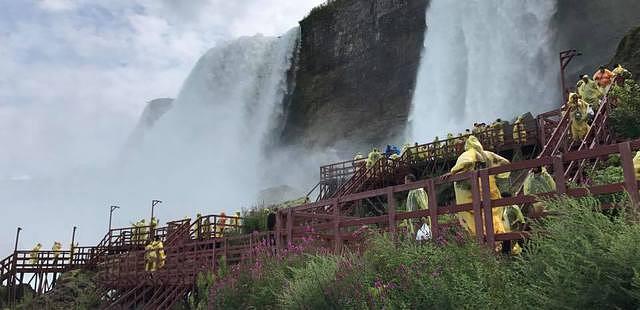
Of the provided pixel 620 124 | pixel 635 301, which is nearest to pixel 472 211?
pixel 635 301

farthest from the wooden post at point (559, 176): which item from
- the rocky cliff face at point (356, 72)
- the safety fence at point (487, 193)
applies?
the rocky cliff face at point (356, 72)

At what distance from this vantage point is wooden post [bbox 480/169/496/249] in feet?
21.0

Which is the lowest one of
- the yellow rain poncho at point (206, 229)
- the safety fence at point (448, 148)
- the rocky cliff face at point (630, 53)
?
the yellow rain poncho at point (206, 229)

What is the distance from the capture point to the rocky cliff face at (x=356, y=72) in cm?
5125

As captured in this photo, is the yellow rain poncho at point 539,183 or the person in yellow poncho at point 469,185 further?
the yellow rain poncho at point 539,183

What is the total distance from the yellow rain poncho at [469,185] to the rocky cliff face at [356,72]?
40.8 metres

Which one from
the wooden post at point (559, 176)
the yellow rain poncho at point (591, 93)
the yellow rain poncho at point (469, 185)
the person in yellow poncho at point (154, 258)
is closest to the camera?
the wooden post at point (559, 176)

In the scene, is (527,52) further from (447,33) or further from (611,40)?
(447,33)

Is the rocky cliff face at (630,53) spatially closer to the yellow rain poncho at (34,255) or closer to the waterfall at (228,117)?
the yellow rain poncho at (34,255)

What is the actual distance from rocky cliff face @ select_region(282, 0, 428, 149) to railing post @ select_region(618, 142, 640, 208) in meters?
43.3

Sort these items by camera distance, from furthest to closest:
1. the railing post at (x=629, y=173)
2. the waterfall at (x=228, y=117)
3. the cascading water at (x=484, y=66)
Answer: the waterfall at (x=228, y=117), the cascading water at (x=484, y=66), the railing post at (x=629, y=173)

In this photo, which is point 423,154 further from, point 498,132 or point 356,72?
point 356,72

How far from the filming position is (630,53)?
19.5 m

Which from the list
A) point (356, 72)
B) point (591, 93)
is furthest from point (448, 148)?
point (356, 72)
